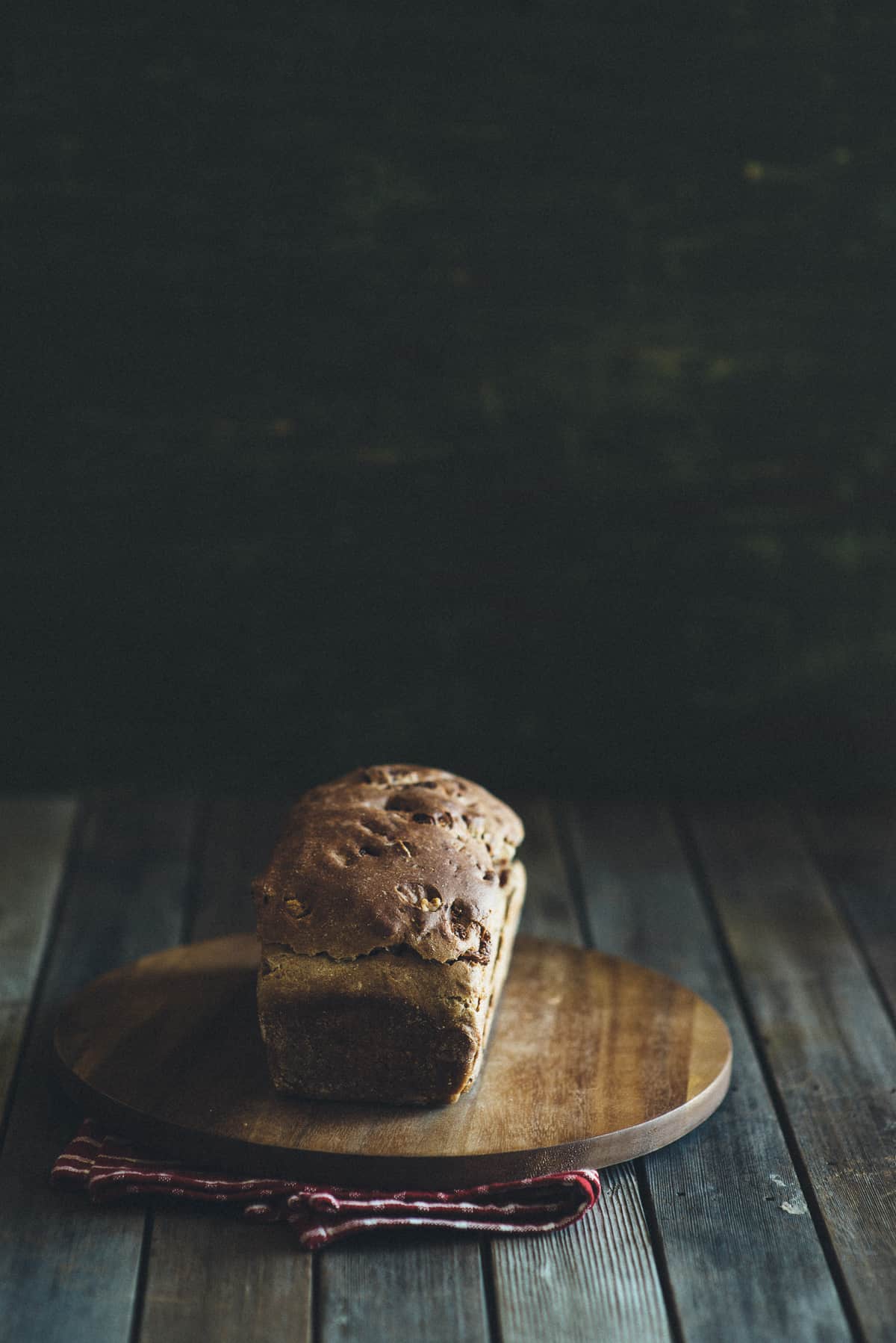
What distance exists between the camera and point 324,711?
3268mm

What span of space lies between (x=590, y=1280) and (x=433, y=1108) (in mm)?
289

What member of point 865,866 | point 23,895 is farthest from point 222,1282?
point 865,866

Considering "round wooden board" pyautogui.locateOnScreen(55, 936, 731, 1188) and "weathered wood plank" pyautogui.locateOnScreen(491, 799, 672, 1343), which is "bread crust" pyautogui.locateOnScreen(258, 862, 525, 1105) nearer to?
"round wooden board" pyautogui.locateOnScreen(55, 936, 731, 1188)

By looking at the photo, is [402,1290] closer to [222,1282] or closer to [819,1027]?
[222,1282]

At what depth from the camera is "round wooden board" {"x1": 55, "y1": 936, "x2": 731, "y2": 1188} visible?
173cm

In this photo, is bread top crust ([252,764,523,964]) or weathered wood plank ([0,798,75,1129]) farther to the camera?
weathered wood plank ([0,798,75,1129])

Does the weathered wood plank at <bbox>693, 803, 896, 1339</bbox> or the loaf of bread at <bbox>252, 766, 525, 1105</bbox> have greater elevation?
the loaf of bread at <bbox>252, 766, 525, 1105</bbox>

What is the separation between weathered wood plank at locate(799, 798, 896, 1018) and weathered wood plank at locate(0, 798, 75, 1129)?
4.58ft

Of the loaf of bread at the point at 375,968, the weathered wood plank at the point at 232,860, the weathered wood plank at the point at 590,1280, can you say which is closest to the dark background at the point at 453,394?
the weathered wood plank at the point at 232,860

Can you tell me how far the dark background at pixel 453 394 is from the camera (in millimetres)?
2977

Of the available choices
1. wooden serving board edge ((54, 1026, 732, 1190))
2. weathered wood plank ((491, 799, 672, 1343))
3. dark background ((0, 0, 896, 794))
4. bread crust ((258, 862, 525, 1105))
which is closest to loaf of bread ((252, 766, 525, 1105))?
bread crust ((258, 862, 525, 1105))

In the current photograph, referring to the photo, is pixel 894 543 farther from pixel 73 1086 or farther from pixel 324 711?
pixel 73 1086

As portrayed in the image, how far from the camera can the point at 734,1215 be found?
5.78 ft

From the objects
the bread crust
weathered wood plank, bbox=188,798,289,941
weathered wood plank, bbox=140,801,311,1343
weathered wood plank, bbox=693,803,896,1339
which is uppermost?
the bread crust
